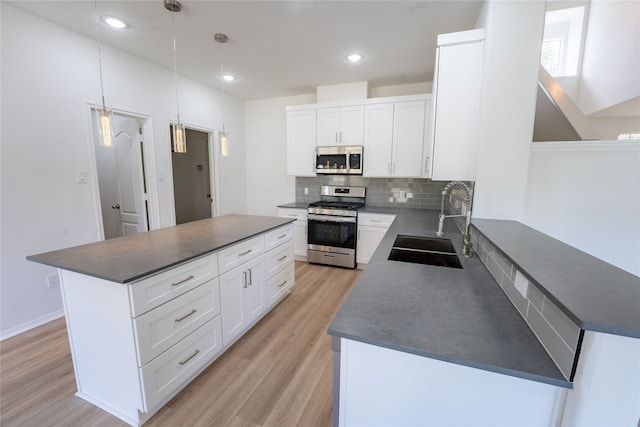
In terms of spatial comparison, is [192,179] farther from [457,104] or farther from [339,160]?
[457,104]

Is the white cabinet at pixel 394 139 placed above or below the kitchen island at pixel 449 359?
above

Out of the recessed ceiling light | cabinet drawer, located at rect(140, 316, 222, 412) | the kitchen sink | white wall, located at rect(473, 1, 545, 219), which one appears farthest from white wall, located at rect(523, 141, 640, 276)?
the recessed ceiling light

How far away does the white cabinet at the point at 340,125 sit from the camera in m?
3.74

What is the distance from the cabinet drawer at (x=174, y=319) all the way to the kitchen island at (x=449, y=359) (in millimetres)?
1074

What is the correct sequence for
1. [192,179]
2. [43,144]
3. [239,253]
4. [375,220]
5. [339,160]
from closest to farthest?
[239,253]
[43,144]
[375,220]
[339,160]
[192,179]

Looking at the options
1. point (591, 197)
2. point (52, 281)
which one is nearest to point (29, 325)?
point (52, 281)

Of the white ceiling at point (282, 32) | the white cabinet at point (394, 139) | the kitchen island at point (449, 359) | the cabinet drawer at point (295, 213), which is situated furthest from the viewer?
the cabinet drawer at point (295, 213)

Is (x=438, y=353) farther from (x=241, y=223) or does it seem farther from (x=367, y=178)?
(x=367, y=178)

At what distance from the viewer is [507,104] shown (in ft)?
5.75

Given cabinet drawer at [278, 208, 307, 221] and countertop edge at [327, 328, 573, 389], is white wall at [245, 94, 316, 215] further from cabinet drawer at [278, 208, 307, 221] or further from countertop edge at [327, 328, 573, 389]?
countertop edge at [327, 328, 573, 389]

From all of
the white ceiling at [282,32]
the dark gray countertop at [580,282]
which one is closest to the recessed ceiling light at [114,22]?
the white ceiling at [282,32]

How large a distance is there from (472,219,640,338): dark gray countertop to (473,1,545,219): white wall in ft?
1.66

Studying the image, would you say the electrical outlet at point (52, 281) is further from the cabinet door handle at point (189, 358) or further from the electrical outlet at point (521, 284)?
the electrical outlet at point (521, 284)

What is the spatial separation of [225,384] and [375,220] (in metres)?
2.55
